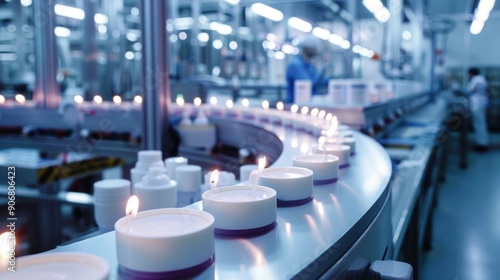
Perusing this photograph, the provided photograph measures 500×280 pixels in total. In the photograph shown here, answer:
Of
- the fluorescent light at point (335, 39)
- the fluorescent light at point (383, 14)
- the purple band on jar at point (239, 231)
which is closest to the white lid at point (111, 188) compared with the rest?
the purple band on jar at point (239, 231)

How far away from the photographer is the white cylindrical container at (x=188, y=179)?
1062 millimetres

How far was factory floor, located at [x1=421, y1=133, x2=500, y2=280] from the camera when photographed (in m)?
2.87

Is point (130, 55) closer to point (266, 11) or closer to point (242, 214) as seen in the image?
point (266, 11)

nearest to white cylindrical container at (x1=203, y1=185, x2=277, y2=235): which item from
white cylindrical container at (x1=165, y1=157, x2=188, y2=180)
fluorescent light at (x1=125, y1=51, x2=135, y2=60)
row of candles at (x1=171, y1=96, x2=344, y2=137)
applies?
white cylindrical container at (x1=165, y1=157, x2=188, y2=180)

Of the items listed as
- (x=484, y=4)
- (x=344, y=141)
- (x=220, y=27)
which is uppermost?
(x=220, y=27)

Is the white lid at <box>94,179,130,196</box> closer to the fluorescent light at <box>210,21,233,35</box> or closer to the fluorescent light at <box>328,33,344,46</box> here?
the fluorescent light at <box>210,21,233,35</box>

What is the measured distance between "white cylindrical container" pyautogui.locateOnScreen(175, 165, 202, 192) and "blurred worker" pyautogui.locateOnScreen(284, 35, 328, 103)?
3.62 metres

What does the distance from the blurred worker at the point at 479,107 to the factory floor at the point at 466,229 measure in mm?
2576

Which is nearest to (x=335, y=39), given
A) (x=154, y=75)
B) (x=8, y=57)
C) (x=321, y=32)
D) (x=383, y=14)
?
(x=321, y=32)

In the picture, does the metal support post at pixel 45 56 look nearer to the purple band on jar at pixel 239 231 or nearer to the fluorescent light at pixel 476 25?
the purple band on jar at pixel 239 231

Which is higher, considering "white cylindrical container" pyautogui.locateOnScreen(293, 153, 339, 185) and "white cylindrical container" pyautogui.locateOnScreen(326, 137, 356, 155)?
"white cylindrical container" pyautogui.locateOnScreen(326, 137, 356, 155)

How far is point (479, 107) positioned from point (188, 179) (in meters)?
8.94

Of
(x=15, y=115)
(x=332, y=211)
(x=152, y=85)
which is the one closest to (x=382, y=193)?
(x=332, y=211)

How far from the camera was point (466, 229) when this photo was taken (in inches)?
145
